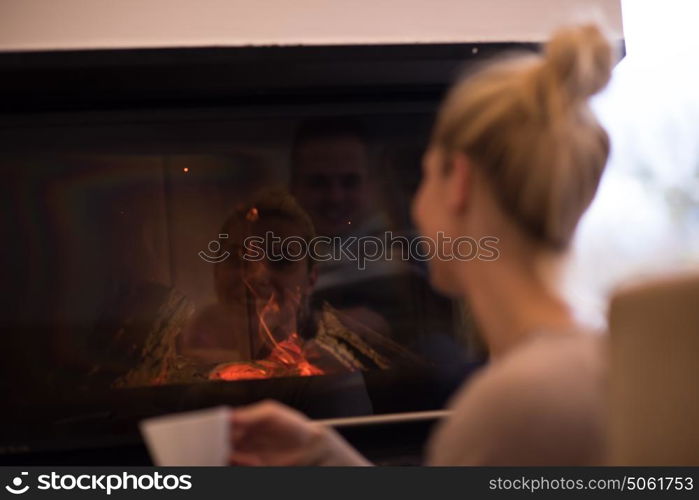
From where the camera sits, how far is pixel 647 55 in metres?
2.63

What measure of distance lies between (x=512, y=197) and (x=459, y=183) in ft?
0.26

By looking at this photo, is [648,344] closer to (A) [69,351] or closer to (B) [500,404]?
(B) [500,404]

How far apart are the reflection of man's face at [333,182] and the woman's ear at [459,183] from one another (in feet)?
4.14

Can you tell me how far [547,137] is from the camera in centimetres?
Result: 110

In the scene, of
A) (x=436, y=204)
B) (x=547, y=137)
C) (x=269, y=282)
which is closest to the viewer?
(x=547, y=137)

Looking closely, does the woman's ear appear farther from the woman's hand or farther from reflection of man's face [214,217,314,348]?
reflection of man's face [214,217,314,348]

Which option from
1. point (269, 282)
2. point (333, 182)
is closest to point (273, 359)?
point (269, 282)

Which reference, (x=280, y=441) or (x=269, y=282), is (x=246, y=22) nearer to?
(x=269, y=282)

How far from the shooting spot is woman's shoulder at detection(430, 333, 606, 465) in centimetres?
90

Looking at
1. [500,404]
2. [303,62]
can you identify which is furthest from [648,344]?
[303,62]

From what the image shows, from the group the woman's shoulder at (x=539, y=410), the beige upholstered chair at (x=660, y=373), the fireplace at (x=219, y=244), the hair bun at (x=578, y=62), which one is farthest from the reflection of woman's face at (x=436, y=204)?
the fireplace at (x=219, y=244)

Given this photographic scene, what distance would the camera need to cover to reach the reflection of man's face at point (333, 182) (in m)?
2.43

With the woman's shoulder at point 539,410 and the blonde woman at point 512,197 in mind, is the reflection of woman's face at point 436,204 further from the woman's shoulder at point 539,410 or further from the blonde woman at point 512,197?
the woman's shoulder at point 539,410

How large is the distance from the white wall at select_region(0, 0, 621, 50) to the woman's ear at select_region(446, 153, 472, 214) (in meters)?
1.22
